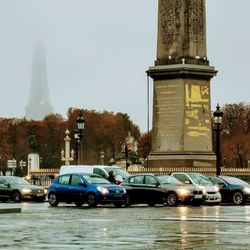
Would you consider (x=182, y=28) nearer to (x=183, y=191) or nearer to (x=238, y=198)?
(x=238, y=198)

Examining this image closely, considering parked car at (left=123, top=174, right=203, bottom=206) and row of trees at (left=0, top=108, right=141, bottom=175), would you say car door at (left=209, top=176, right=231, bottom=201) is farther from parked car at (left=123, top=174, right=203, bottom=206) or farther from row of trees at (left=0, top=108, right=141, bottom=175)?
row of trees at (left=0, top=108, right=141, bottom=175)

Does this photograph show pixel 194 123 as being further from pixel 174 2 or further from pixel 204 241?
pixel 204 241

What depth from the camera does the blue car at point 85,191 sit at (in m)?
36.0

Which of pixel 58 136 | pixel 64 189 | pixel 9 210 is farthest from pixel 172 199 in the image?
pixel 58 136

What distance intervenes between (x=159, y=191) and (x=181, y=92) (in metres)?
12.8

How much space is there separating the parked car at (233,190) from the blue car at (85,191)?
5.50 metres

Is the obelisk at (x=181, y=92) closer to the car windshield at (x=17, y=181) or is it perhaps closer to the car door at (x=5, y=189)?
the car windshield at (x=17, y=181)

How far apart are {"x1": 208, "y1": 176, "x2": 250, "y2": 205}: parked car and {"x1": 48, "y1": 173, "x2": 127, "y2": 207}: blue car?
550cm

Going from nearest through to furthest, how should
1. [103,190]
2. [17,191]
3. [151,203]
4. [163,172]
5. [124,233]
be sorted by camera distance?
[124,233], [103,190], [151,203], [17,191], [163,172]

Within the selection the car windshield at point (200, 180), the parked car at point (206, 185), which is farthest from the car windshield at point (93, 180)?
the car windshield at point (200, 180)

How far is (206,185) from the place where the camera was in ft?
128

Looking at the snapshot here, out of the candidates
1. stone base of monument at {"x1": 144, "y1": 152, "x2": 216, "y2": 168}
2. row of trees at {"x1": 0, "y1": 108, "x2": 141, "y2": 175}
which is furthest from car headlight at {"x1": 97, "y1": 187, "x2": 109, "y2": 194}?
row of trees at {"x1": 0, "y1": 108, "x2": 141, "y2": 175}

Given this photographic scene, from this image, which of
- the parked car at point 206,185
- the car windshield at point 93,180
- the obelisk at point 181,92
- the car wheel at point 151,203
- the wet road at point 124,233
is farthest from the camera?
the obelisk at point 181,92

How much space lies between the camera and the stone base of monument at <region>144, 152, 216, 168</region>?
4888 cm
